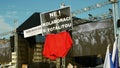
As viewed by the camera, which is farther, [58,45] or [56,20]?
[56,20]

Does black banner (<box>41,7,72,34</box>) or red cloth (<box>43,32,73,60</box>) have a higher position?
black banner (<box>41,7,72,34</box>)

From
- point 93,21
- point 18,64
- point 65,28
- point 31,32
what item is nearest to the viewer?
point 65,28

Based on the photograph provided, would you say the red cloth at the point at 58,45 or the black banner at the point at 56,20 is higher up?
the black banner at the point at 56,20

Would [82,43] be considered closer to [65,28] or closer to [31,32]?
[65,28]

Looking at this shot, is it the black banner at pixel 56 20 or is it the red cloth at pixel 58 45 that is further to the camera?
the black banner at pixel 56 20

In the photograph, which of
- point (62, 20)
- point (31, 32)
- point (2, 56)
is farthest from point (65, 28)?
point (2, 56)

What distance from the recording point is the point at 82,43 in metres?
14.5

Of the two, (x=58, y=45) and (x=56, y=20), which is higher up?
(x=56, y=20)

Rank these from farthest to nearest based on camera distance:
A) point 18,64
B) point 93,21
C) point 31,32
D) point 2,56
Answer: point 2,56
point 18,64
point 31,32
point 93,21

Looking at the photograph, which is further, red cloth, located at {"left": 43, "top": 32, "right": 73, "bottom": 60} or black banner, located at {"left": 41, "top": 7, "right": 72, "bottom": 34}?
black banner, located at {"left": 41, "top": 7, "right": 72, "bottom": 34}

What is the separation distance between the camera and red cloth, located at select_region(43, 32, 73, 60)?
38.4ft

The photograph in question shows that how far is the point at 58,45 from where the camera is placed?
12.0 meters

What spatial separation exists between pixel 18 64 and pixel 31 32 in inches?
106

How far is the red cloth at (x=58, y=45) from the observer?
38.4 feet
